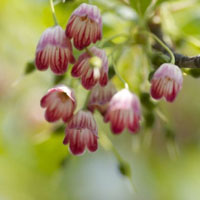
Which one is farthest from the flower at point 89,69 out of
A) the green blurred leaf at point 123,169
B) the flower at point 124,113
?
the green blurred leaf at point 123,169

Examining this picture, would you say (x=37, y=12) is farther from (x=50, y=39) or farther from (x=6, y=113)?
(x=50, y=39)

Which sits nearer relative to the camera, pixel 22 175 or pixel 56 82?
pixel 56 82

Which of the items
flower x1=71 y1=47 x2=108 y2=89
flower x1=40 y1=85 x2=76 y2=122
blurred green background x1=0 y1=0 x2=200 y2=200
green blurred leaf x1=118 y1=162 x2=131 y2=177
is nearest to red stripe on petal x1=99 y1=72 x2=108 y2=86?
flower x1=71 y1=47 x2=108 y2=89

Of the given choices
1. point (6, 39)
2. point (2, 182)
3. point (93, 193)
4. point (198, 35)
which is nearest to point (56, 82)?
point (198, 35)

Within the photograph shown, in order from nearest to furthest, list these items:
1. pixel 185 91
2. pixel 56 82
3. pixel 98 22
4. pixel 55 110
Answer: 1. pixel 98 22
2. pixel 55 110
3. pixel 56 82
4. pixel 185 91

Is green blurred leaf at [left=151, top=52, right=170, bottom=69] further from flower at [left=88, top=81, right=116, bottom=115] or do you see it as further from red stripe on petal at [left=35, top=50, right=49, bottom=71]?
red stripe on petal at [left=35, top=50, right=49, bottom=71]

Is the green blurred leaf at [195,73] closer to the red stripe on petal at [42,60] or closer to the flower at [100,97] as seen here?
the flower at [100,97]

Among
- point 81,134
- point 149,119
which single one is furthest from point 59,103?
point 149,119

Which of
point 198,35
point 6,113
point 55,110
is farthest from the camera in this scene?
point 6,113
